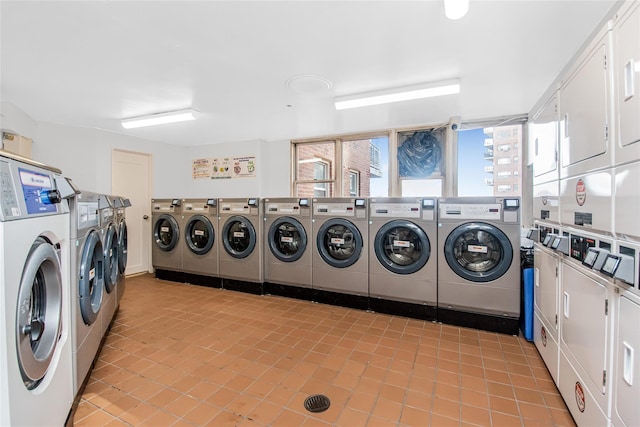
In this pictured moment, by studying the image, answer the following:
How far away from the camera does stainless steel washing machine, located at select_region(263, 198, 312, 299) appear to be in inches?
151

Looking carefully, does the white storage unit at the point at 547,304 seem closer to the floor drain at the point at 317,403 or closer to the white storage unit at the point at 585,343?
the white storage unit at the point at 585,343

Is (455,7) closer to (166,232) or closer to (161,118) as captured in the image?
(161,118)

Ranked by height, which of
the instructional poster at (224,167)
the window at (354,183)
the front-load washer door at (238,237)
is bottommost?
the front-load washer door at (238,237)

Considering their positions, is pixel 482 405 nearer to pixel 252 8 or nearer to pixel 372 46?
pixel 372 46

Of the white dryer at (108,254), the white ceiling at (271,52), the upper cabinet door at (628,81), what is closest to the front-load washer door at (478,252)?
the white ceiling at (271,52)

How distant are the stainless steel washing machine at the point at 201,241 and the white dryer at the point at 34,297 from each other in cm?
274

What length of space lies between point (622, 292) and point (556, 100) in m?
1.38

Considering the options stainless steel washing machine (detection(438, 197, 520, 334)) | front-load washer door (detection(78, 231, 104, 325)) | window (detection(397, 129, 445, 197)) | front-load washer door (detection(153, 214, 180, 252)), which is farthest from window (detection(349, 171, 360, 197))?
front-load washer door (detection(78, 231, 104, 325))

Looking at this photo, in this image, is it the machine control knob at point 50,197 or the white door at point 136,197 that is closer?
Answer: the machine control knob at point 50,197

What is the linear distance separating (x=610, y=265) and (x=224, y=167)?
5546mm

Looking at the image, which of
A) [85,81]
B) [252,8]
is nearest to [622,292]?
[252,8]

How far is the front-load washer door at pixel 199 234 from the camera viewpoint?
4406mm

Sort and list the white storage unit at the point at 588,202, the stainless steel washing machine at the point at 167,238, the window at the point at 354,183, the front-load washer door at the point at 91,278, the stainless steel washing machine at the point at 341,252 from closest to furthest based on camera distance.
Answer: the white storage unit at the point at 588,202
the front-load washer door at the point at 91,278
the stainless steel washing machine at the point at 341,252
the stainless steel washing machine at the point at 167,238
the window at the point at 354,183

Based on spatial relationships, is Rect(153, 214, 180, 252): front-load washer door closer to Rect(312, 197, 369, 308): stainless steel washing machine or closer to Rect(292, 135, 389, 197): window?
Rect(292, 135, 389, 197): window
